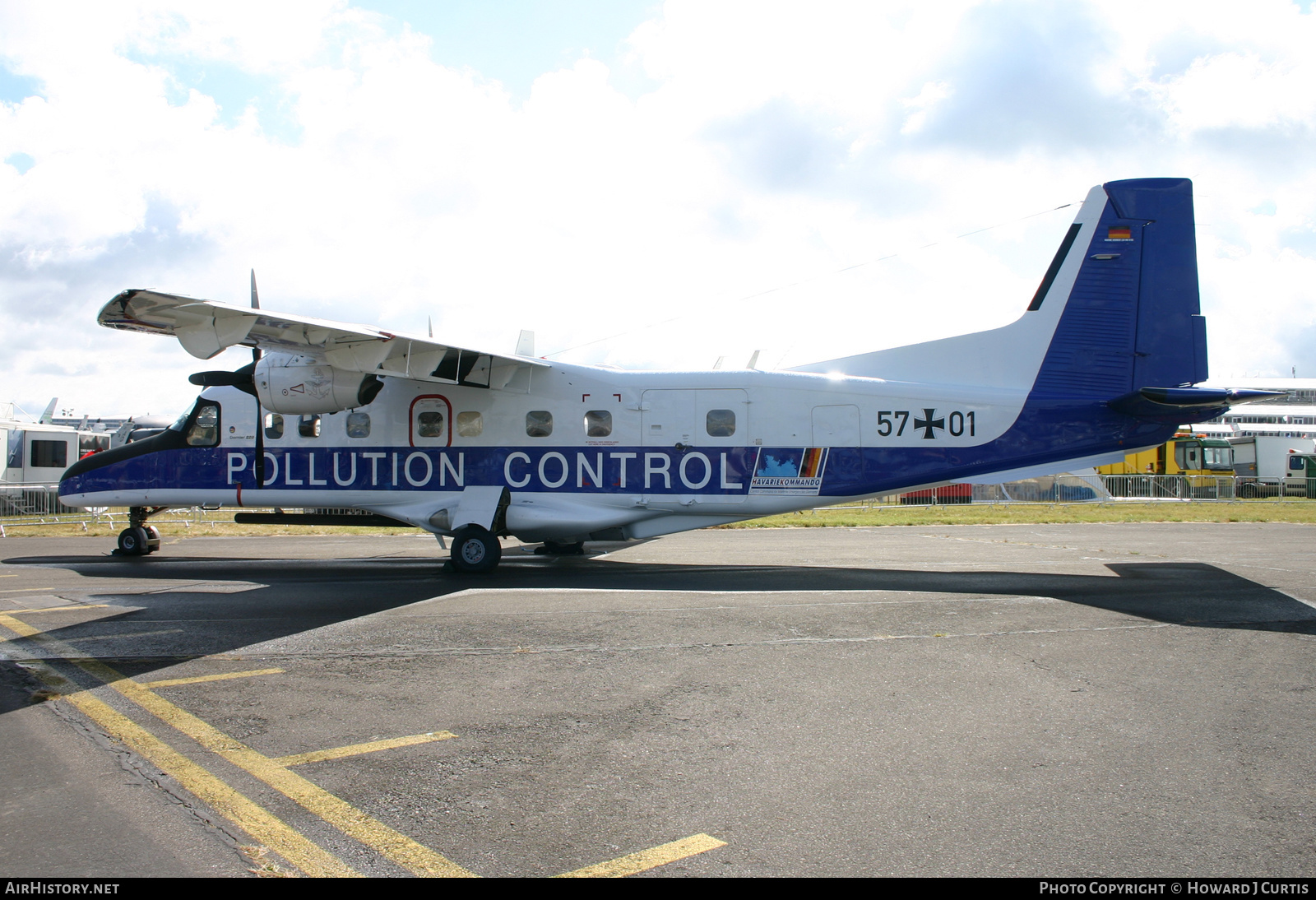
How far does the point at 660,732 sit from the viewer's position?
504cm

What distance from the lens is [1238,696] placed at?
5.75 m

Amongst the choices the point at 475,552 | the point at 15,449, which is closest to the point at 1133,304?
the point at 475,552

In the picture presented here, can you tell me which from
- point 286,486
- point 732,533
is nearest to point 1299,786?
point 286,486

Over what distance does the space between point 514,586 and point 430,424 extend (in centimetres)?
398

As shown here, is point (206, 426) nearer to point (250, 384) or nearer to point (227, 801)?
point (250, 384)

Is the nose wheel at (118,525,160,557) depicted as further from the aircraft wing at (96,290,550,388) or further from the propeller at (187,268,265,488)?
the aircraft wing at (96,290,550,388)

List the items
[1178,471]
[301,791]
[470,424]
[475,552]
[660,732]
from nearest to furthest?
[301,791], [660,732], [475,552], [470,424], [1178,471]

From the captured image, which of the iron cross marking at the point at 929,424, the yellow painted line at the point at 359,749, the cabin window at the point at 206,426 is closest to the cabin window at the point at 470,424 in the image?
the cabin window at the point at 206,426

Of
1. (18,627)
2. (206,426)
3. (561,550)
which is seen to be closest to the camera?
(18,627)

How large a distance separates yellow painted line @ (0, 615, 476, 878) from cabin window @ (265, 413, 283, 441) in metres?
8.88

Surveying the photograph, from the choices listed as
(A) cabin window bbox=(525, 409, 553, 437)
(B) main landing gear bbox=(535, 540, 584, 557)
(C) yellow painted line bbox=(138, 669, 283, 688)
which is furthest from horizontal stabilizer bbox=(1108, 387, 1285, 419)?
(C) yellow painted line bbox=(138, 669, 283, 688)

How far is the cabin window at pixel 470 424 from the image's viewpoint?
45.2 ft
